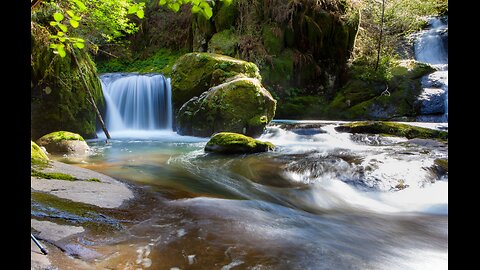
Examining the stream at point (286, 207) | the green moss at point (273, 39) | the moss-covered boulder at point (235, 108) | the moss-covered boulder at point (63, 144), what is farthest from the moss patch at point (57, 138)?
the green moss at point (273, 39)

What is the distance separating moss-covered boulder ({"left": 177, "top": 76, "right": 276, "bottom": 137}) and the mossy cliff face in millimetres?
3517

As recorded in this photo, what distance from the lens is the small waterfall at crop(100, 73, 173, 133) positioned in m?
13.2

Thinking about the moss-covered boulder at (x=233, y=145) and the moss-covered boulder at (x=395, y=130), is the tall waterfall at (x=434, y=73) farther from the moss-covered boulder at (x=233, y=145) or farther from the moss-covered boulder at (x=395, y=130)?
the moss-covered boulder at (x=233, y=145)

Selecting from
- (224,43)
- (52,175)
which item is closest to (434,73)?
(224,43)

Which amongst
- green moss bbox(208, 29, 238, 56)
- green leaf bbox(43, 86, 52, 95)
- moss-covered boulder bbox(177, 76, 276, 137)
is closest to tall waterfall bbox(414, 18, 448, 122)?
moss-covered boulder bbox(177, 76, 276, 137)

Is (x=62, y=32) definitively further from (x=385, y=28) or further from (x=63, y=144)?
(x=385, y=28)

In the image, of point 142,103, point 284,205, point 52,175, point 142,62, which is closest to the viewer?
point 52,175

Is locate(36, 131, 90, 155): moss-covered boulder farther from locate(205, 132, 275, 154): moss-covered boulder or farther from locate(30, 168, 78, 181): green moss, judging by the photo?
locate(30, 168, 78, 181): green moss

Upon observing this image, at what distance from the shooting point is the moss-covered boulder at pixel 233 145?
8492mm

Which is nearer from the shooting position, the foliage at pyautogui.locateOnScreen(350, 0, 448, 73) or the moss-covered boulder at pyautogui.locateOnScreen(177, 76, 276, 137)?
the moss-covered boulder at pyautogui.locateOnScreen(177, 76, 276, 137)

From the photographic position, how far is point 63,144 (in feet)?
27.2

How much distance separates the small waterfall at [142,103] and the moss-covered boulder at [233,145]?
4.89 meters

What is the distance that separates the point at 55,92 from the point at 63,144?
2.56 metres
